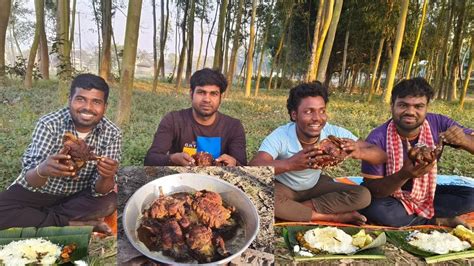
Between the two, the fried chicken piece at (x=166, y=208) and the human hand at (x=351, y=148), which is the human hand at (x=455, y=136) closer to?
the human hand at (x=351, y=148)

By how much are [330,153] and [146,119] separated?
4.66 meters

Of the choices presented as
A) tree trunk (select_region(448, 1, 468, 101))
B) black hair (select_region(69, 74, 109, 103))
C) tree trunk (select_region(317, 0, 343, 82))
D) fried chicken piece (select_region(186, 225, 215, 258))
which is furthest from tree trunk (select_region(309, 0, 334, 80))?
tree trunk (select_region(448, 1, 468, 101))

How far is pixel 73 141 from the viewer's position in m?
2.44

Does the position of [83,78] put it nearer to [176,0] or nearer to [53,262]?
[53,262]

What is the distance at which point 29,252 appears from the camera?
2270 millimetres

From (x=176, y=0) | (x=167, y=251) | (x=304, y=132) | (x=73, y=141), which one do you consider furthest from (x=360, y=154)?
(x=176, y=0)

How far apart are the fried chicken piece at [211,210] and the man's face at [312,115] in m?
1.25

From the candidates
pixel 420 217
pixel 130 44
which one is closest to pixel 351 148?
pixel 420 217

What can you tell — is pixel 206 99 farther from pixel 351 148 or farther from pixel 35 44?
pixel 35 44

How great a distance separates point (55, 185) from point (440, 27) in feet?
49.6

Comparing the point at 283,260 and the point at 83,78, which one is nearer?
the point at 283,260

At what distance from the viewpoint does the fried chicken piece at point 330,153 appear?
264 centimetres

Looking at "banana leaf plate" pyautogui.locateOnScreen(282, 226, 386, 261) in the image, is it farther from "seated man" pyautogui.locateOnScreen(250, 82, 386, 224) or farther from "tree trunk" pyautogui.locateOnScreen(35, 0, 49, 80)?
"tree trunk" pyautogui.locateOnScreen(35, 0, 49, 80)

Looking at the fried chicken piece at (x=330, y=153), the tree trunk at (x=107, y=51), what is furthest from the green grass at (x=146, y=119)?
the fried chicken piece at (x=330, y=153)
